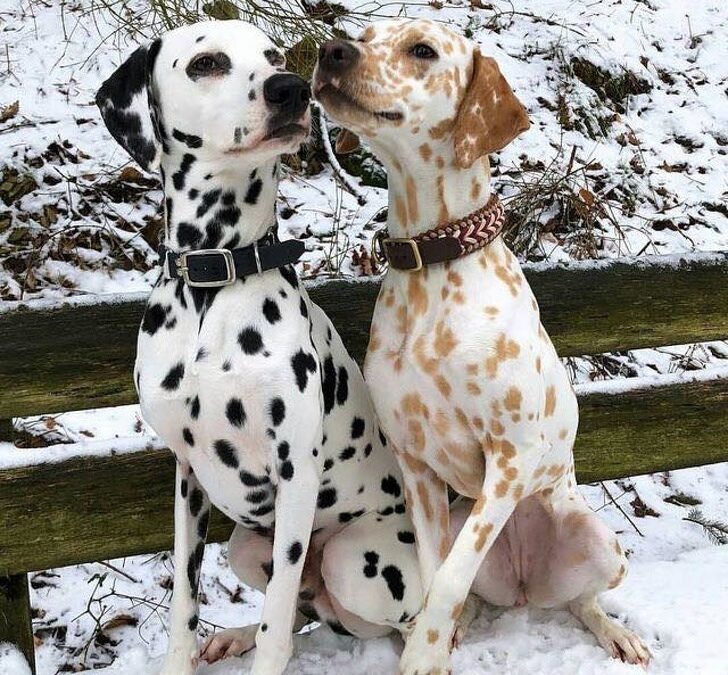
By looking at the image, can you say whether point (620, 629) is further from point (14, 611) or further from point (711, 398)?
point (14, 611)

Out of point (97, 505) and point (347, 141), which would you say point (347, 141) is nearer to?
point (347, 141)

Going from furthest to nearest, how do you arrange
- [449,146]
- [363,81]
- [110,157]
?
[110,157] → [449,146] → [363,81]

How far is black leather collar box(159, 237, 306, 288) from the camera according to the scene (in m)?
2.04

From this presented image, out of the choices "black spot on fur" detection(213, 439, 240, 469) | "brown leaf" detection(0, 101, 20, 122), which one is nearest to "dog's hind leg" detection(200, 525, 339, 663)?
"black spot on fur" detection(213, 439, 240, 469)

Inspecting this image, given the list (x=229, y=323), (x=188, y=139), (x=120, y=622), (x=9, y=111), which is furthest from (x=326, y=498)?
(x=9, y=111)

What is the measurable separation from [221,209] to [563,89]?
12.8 ft

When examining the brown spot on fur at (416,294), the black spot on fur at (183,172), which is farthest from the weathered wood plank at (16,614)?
the brown spot on fur at (416,294)

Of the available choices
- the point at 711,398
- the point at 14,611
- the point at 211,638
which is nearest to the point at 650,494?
the point at 711,398

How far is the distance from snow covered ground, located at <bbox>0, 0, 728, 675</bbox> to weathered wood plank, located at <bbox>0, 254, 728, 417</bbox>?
7.8 inches

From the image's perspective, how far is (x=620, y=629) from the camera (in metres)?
2.37

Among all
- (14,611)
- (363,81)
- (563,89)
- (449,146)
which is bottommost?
(14,611)

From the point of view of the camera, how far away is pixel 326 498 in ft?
7.55

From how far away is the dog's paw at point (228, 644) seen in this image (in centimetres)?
244

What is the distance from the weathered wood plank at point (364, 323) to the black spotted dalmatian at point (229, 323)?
492mm
